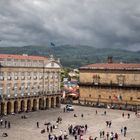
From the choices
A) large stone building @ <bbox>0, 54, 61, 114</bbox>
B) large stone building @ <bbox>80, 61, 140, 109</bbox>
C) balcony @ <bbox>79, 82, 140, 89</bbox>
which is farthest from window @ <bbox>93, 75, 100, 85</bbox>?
large stone building @ <bbox>0, 54, 61, 114</bbox>

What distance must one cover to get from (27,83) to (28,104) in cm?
477

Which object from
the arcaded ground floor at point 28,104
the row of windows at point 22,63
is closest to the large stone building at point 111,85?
the arcaded ground floor at point 28,104

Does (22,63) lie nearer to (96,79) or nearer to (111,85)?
(96,79)

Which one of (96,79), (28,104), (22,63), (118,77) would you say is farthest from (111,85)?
(22,63)

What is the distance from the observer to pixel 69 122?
69875 millimetres

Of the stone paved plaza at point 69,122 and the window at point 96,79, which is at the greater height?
the window at point 96,79

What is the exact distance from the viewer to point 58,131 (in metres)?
60.7

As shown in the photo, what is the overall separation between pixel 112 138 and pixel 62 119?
2140 centimetres

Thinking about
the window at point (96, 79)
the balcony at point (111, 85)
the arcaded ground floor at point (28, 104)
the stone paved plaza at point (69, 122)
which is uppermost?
the window at point (96, 79)

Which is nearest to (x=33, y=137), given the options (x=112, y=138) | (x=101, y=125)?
(x=112, y=138)

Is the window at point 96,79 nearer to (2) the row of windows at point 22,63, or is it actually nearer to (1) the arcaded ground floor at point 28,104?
(1) the arcaded ground floor at point 28,104

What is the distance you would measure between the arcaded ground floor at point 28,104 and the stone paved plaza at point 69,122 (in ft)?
8.32

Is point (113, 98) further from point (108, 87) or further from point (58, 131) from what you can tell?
point (58, 131)

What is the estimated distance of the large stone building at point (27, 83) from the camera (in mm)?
78769
